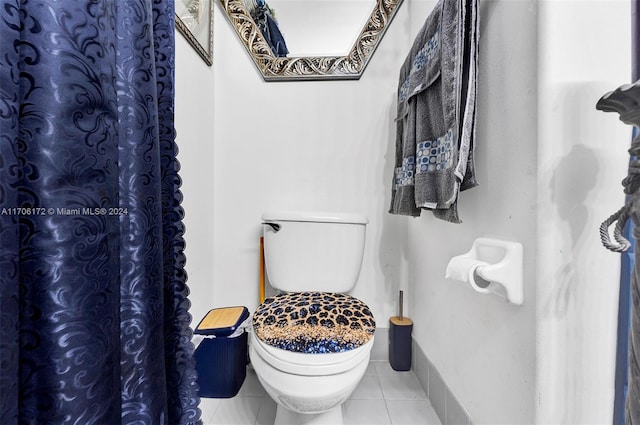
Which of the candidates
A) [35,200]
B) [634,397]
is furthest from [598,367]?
[35,200]

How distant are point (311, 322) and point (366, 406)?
1.65 ft

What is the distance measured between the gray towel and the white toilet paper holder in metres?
A: 0.14

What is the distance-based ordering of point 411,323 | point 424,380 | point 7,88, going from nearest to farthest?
point 7,88, point 424,380, point 411,323

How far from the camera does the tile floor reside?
3.12 feet

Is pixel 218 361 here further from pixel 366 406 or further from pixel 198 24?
pixel 198 24

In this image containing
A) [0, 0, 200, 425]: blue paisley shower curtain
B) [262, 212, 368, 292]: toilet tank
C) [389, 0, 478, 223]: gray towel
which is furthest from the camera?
[262, 212, 368, 292]: toilet tank

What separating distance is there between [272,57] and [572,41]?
1.14 meters

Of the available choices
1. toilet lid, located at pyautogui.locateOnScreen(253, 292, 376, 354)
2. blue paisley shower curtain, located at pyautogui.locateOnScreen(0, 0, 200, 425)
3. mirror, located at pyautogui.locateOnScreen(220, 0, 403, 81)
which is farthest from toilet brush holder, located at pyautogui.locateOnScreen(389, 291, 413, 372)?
mirror, located at pyautogui.locateOnScreen(220, 0, 403, 81)

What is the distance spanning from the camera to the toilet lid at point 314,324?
0.72 meters

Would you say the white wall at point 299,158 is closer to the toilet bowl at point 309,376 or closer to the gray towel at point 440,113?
the gray towel at point 440,113

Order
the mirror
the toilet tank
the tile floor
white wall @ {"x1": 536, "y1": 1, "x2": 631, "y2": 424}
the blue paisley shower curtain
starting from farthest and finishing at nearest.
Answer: the mirror → the toilet tank → the tile floor → white wall @ {"x1": 536, "y1": 1, "x2": 631, "y2": 424} → the blue paisley shower curtain

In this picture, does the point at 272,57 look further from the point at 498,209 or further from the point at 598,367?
the point at 598,367

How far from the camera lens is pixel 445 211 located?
79cm

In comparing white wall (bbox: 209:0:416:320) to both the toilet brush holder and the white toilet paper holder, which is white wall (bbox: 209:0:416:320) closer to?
the toilet brush holder
